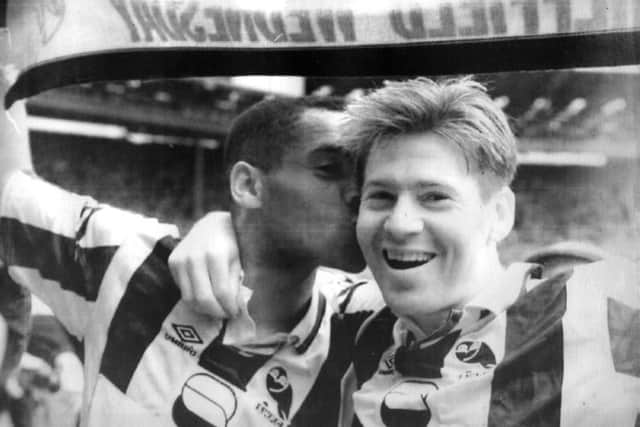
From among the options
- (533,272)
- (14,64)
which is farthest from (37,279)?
(533,272)

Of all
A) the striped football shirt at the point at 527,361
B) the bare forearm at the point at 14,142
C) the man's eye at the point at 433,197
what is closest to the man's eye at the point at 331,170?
the man's eye at the point at 433,197

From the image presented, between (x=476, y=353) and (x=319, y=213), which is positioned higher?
(x=319, y=213)

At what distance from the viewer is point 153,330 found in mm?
1139

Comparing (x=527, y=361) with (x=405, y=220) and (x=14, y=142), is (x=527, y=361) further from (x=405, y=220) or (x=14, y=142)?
(x=14, y=142)

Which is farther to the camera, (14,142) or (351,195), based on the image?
(14,142)

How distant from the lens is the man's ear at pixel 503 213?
3.51ft

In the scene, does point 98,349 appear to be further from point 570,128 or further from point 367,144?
point 570,128

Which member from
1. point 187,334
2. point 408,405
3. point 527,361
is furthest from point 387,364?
point 187,334

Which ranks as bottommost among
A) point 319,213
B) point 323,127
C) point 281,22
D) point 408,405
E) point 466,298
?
point 408,405

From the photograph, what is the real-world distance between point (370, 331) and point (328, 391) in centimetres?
10

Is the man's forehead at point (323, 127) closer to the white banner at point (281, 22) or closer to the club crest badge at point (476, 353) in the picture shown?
the white banner at point (281, 22)

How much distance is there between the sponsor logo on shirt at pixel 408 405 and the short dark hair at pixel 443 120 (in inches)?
11.1

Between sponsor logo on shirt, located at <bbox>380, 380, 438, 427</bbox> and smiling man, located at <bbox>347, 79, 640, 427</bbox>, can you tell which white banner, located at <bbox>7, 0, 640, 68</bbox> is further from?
sponsor logo on shirt, located at <bbox>380, 380, 438, 427</bbox>

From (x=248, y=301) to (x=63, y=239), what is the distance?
29cm
